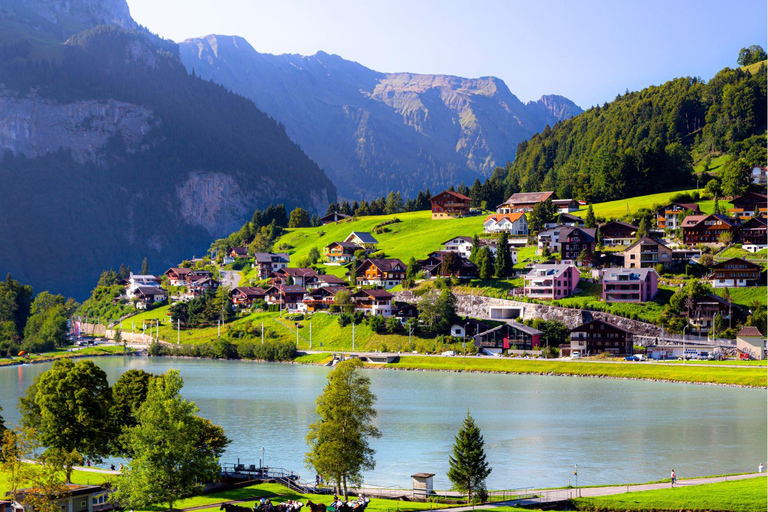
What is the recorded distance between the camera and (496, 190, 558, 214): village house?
5477 inches

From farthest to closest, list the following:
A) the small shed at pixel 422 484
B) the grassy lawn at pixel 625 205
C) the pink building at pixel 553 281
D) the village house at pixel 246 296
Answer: the village house at pixel 246 296 < the grassy lawn at pixel 625 205 < the pink building at pixel 553 281 < the small shed at pixel 422 484

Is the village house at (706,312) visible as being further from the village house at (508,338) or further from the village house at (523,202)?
the village house at (523,202)

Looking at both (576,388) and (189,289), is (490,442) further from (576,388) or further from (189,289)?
(189,289)

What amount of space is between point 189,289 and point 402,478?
110m

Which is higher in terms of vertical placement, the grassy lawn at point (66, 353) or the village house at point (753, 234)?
the village house at point (753, 234)

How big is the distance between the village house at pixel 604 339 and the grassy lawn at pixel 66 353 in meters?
62.9

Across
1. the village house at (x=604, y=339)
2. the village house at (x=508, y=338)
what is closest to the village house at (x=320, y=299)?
the village house at (x=508, y=338)

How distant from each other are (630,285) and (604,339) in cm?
828

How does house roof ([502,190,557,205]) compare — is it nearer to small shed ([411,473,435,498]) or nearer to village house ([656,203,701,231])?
village house ([656,203,701,231])

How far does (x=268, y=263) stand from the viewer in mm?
141875

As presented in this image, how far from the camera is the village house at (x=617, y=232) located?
112500 mm

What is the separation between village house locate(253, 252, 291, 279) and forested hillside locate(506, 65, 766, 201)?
47.5m

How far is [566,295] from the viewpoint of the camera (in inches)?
3875

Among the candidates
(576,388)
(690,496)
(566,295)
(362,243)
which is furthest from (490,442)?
(362,243)
